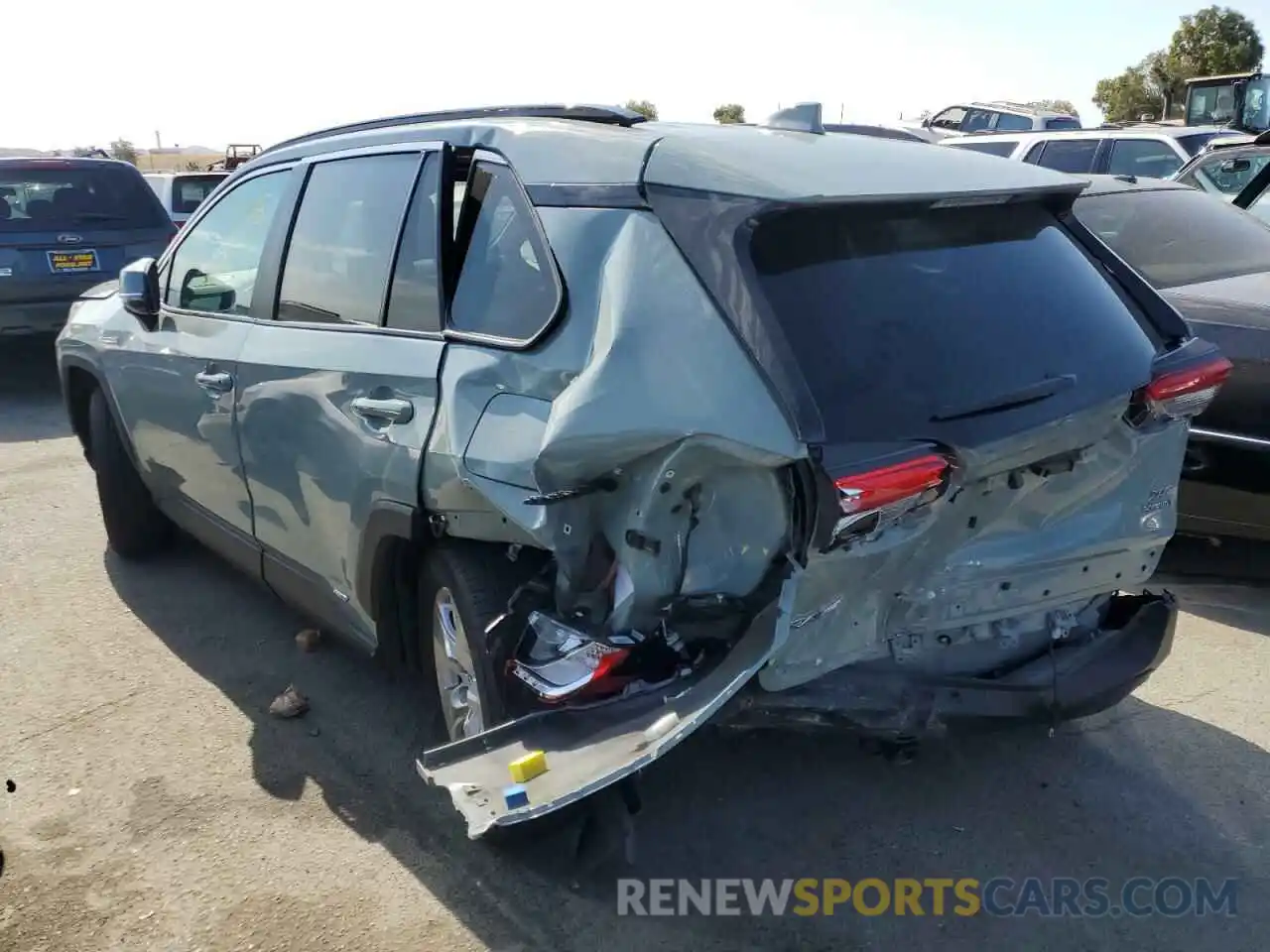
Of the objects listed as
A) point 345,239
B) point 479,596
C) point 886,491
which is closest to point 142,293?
point 345,239

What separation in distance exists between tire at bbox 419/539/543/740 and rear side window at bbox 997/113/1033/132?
19.0 meters

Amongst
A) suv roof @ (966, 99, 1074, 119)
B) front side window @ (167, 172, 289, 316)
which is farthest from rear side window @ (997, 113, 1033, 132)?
front side window @ (167, 172, 289, 316)

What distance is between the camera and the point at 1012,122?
802 inches

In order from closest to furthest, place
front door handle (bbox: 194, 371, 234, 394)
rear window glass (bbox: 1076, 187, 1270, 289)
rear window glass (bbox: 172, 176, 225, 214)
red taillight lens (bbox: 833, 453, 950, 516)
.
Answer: red taillight lens (bbox: 833, 453, 950, 516)
front door handle (bbox: 194, 371, 234, 394)
rear window glass (bbox: 1076, 187, 1270, 289)
rear window glass (bbox: 172, 176, 225, 214)

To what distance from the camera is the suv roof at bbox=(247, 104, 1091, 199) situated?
2648 mm

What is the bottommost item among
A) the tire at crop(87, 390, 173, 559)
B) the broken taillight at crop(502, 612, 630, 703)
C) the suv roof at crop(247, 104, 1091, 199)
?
the tire at crop(87, 390, 173, 559)

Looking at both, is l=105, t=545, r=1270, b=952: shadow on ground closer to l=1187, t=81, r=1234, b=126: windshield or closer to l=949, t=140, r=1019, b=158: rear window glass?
l=949, t=140, r=1019, b=158: rear window glass

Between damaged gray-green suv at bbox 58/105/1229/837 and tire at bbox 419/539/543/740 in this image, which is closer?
damaged gray-green suv at bbox 58/105/1229/837

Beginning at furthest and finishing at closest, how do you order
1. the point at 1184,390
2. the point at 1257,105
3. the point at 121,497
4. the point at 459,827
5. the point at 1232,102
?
1. the point at 1232,102
2. the point at 1257,105
3. the point at 121,497
4. the point at 459,827
5. the point at 1184,390

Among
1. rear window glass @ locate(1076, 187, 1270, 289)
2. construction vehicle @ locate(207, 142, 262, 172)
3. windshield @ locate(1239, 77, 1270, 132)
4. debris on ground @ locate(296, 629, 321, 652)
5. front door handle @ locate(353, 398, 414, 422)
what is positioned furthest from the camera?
construction vehicle @ locate(207, 142, 262, 172)

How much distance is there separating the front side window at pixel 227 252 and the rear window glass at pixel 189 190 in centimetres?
1014

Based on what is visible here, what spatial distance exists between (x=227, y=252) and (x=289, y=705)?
1752 mm

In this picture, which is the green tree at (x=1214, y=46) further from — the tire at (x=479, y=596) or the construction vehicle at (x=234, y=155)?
the tire at (x=479, y=596)

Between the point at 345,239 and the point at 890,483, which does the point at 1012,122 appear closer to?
the point at 345,239
